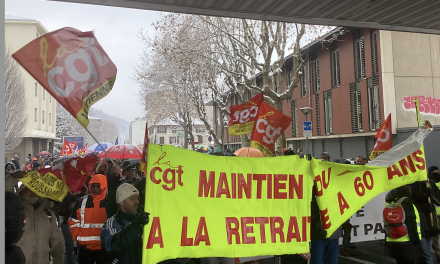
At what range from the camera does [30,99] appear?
155 ft

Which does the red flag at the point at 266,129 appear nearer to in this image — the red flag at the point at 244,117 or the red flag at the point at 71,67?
the red flag at the point at 244,117

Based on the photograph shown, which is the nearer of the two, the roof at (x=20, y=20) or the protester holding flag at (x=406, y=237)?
the protester holding flag at (x=406, y=237)

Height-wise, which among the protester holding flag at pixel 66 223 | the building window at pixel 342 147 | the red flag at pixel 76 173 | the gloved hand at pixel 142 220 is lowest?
the protester holding flag at pixel 66 223

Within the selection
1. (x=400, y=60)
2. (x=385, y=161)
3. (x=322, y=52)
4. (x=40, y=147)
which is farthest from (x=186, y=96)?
(x=385, y=161)

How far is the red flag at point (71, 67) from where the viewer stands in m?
4.71

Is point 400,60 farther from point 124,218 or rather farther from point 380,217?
point 124,218

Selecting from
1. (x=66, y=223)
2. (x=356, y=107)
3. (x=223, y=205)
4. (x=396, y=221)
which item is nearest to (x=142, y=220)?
(x=223, y=205)

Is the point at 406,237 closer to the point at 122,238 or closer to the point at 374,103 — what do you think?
the point at 122,238

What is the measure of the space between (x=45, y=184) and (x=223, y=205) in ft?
8.98

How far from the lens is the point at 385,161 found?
5250mm

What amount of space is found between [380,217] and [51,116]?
181 feet

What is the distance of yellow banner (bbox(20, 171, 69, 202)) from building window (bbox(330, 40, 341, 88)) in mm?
23521

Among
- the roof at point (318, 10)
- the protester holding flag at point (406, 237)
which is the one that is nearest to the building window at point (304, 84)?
the roof at point (318, 10)

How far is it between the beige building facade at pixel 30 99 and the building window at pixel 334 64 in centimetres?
3362
